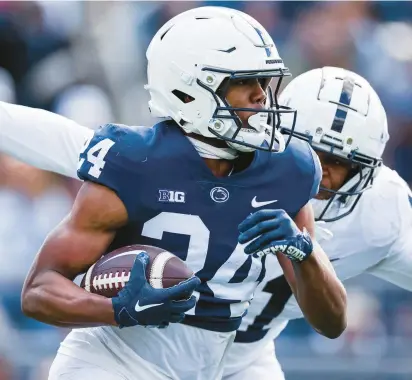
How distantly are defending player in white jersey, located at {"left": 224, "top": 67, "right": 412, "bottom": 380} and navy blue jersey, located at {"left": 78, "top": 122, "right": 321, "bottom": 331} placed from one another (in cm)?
59

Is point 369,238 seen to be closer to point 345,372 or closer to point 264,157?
point 264,157

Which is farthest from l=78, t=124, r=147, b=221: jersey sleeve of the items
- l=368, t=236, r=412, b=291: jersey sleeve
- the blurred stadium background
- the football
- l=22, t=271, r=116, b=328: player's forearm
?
the blurred stadium background

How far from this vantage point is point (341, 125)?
3.62 m

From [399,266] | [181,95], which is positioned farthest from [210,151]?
[399,266]

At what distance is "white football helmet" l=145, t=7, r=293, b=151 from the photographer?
285 cm

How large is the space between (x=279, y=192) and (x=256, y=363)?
101 cm

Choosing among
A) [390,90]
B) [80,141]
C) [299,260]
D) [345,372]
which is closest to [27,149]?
[80,141]

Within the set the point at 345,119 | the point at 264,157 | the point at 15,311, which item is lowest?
the point at 15,311

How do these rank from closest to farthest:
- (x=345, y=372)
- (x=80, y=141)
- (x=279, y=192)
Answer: (x=279, y=192)
(x=80, y=141)
(x=345, y=372)

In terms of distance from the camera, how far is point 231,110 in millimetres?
2842

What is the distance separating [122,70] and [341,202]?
3.04 metres

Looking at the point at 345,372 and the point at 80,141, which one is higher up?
the point at 80,141

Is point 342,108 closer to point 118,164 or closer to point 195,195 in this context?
point 195,195

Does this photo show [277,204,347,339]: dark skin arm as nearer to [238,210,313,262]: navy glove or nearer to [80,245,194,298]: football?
[238,210,313,262]: navy glove
